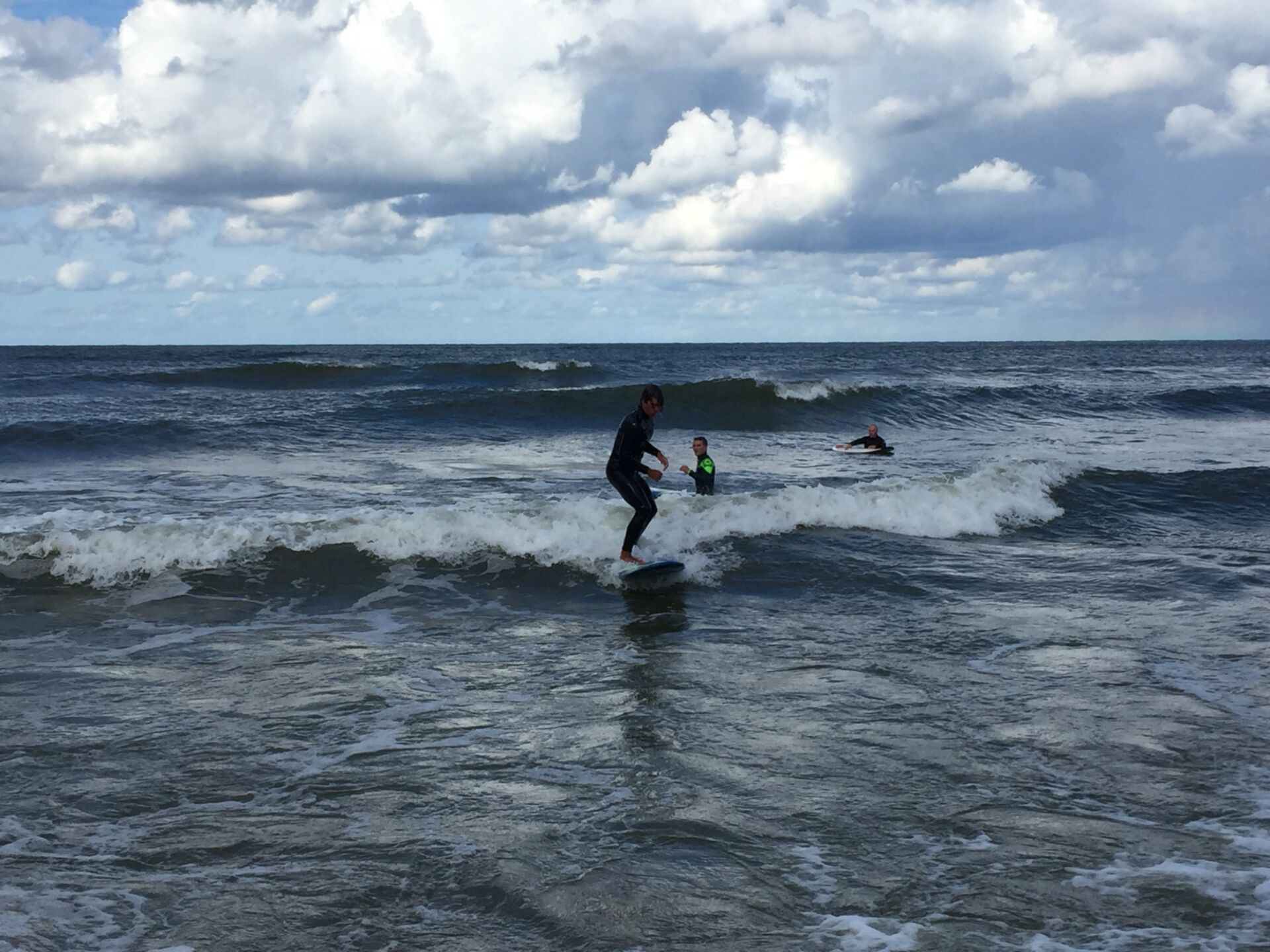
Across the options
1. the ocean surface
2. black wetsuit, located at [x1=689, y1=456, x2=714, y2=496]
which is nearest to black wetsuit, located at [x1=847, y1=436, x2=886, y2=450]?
the ocean surface

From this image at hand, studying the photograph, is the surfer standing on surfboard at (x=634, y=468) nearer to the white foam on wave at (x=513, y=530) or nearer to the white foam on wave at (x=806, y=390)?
the white foam on wave at (x=513, y=530)

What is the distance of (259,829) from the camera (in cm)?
561

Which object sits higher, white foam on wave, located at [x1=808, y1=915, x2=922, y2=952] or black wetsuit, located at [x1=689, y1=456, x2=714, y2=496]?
black wetsuit, located at [x1=689, y1=456, x2=714, y2=496]

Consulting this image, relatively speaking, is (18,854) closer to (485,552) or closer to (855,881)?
(855,881)

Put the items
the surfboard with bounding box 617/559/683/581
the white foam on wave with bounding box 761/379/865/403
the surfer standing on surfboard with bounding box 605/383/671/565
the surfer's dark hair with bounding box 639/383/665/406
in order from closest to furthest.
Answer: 1. the surfer's dark hair with bounding box 639/383/665/406
2. the surfer standing on surfboard with bounding box 605/383/671/565
3. the surfboard with bounding box 617/559/683/581
4. the white foam on wave with bounding box 761/379/865/403

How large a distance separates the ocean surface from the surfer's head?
6.61ft

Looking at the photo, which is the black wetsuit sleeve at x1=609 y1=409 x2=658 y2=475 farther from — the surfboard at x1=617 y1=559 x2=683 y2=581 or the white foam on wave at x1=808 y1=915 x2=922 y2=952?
the white foam on wave at x1=808 y1=915 x2=922 y2=952

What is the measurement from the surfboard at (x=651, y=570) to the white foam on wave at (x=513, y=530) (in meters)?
0.41

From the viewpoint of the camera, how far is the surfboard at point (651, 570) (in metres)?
11.6

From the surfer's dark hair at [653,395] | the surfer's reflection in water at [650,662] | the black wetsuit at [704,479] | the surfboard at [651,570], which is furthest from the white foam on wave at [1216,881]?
the black wetsuit at [704,479]

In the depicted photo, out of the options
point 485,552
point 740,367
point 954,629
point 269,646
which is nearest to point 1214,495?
point 954,629

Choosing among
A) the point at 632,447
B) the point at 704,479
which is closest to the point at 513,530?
the point at 632,447

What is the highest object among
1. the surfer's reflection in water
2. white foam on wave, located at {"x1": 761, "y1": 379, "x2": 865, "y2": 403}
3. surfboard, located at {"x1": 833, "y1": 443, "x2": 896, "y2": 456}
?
white foam on wave, located at {"x1": 761, "y1": 379, "x2": 865, "y2": 403}

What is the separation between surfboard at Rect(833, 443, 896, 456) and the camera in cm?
2600
